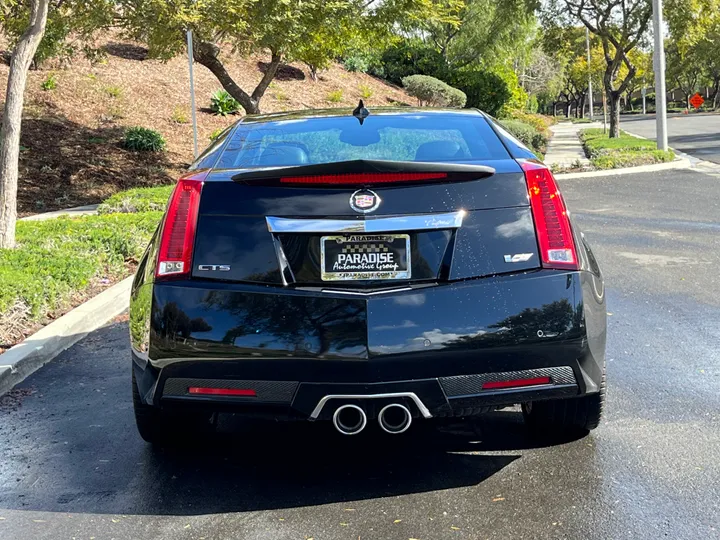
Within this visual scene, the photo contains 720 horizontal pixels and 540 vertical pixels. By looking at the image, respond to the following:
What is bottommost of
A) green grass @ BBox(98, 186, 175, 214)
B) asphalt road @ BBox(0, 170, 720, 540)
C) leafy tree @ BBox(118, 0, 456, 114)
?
asphalt road @ BBox(0, 170, 720, 540)

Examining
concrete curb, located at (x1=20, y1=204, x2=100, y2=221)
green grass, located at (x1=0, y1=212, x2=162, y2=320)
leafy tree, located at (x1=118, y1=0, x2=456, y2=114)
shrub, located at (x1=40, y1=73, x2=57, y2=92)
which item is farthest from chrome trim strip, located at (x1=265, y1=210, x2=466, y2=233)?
shrub, located at (x1=40, y1=73, x2=57, y2=92)

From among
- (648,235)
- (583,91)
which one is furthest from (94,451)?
(583,91)

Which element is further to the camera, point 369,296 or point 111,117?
point 111,117

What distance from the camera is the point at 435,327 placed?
135 inches

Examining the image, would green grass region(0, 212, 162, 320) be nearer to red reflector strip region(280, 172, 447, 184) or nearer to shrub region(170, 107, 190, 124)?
red reflector strip region(280, 172, 447, 184)

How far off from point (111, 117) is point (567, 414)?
63.9ft

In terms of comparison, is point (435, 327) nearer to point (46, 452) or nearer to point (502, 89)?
point (46, 452)

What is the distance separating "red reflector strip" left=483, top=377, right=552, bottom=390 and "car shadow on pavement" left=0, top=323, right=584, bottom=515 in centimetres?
49

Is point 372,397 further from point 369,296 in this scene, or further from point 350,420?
point 369,296

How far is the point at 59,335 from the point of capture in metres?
6.38

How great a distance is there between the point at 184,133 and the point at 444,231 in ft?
62.6

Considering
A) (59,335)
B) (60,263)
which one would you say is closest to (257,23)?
(60,263)

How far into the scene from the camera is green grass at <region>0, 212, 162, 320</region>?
21.9 feet

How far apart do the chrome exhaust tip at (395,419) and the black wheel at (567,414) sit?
807 millimetres
